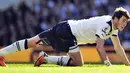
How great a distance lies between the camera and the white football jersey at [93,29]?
10.1 m

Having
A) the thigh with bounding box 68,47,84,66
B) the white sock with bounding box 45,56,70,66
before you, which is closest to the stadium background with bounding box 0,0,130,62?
the white sock with bounding box 45,56,70,66

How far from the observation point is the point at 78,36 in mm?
→ 10625

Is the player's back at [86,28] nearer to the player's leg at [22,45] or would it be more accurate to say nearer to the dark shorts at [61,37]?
the dark shorts at [61,37]

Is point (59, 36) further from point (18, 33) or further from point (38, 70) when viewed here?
point (18, 33)

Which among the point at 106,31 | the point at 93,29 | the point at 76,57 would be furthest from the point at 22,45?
the point at 106,31

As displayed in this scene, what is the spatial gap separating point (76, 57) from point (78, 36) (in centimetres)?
41

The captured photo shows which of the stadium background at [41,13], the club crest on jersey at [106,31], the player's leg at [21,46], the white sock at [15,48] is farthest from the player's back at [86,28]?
the stadium background at [41,13]

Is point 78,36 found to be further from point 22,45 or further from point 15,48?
point 15,48

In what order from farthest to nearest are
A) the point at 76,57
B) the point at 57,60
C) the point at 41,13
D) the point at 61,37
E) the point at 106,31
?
the point at 41,13
the point at 57,60
the point at 61,37
the point at 76,57
the point at 106,31

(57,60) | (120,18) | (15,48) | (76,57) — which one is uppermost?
(120,18)

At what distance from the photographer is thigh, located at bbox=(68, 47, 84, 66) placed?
10.5 m

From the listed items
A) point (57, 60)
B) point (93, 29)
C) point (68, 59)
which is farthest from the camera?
point (57, 60)

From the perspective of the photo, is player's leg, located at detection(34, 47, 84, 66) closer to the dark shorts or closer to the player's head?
the dark shorts

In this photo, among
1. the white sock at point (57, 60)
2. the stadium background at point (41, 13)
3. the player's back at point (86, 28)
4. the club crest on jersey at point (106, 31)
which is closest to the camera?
the club crest on jersey at point (106, 31)
